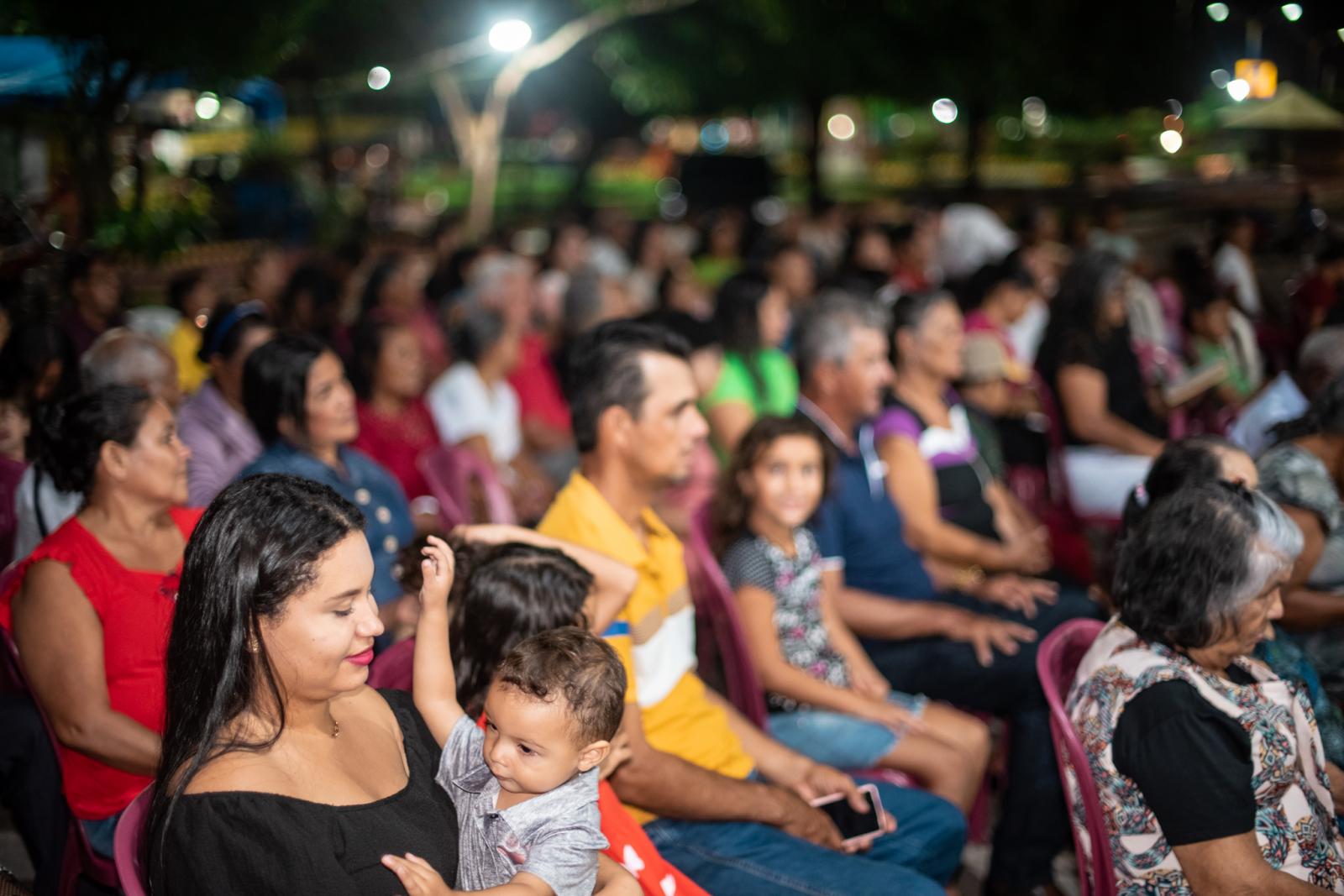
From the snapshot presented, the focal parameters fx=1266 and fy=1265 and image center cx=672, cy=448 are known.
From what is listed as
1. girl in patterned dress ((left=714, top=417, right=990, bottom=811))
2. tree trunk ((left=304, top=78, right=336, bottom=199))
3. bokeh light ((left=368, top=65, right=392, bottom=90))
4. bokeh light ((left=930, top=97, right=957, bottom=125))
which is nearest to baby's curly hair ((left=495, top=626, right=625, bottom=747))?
girl in patterned dress ((left=714, top=417, right=990, bottom=811))

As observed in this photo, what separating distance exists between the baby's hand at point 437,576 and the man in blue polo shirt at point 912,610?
5.55ft

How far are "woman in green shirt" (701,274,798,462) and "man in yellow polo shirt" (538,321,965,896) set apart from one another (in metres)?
2.06

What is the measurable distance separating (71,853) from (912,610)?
7.65ft

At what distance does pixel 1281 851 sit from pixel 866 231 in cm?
794

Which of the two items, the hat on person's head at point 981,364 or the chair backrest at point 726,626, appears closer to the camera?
the chair backrest at point 726,626

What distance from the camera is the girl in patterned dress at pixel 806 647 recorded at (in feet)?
11.1

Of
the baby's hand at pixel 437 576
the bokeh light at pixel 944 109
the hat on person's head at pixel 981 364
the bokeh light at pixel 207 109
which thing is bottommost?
the baby's hand at pixel 437 576

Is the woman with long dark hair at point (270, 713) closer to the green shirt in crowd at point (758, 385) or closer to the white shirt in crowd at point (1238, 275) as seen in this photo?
the green shirt in crowd at point (758, 385)

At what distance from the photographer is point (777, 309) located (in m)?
5.80

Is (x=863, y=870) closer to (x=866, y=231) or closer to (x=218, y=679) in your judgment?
(x=218, y=679)

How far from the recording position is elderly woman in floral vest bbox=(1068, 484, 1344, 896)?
2273mm

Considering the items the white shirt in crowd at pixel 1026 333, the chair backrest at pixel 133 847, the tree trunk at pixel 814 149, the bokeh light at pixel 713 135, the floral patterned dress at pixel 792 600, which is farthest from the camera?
the bokeh light at pixel 713 135

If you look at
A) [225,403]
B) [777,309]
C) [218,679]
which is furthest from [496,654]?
[777,309]

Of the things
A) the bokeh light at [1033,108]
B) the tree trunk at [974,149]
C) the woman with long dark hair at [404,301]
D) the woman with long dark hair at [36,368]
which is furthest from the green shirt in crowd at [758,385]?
the tree trunk at [974,149]
